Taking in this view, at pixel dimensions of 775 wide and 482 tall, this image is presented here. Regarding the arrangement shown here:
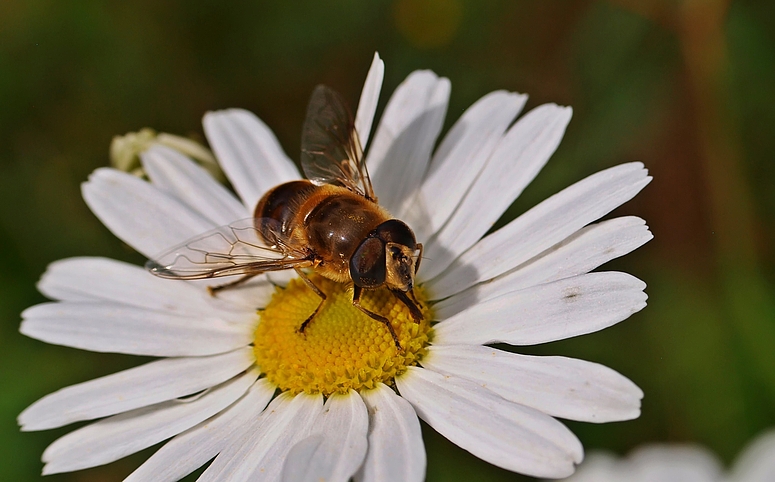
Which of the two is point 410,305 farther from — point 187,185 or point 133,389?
A: point 187,185

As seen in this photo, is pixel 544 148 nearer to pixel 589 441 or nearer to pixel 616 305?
pixel 616 305

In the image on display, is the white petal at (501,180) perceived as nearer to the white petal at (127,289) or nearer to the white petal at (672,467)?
the white petal at (127,289)

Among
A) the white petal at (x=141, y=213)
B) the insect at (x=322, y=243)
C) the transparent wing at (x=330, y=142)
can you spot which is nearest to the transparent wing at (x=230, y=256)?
the insect at (x=322, y=243)

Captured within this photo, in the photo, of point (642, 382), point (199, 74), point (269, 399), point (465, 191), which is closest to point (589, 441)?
point (642, 382)

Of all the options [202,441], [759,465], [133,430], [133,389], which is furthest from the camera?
[133,389]

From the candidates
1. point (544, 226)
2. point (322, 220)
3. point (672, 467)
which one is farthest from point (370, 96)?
point (672, 467)

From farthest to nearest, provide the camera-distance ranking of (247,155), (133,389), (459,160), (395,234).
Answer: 1. (247,155)
2. (459,160)
3. (133,389)
4. (395,234)
